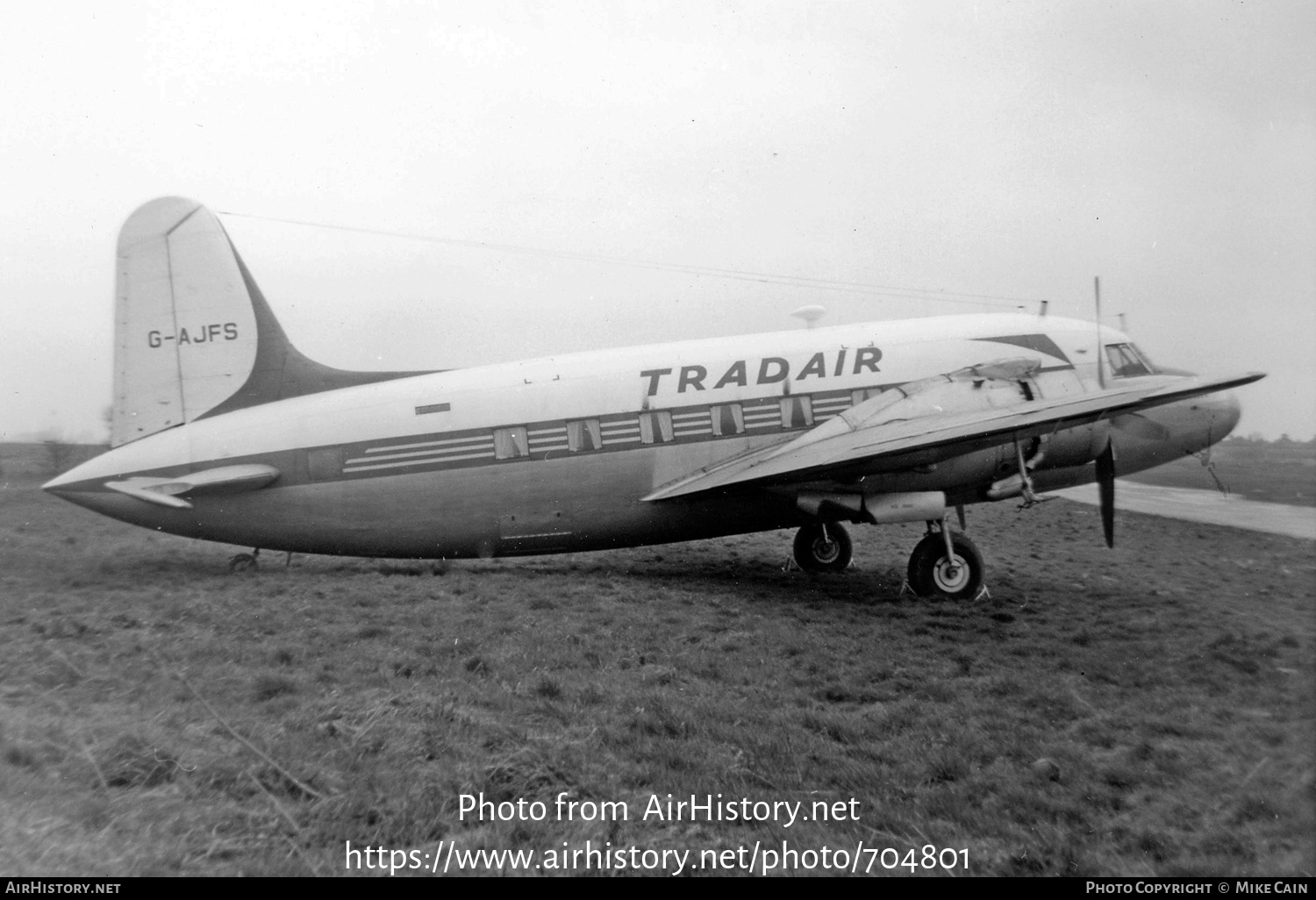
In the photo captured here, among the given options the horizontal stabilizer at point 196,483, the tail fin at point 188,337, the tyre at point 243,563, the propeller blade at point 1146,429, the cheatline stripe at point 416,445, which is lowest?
the tyre at point 243,563

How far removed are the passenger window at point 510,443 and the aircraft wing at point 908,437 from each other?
1741 mm

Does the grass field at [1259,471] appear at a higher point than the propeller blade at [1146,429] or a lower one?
lower

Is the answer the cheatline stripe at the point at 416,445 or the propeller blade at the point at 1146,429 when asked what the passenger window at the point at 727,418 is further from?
the propeller blade at the point at 1146,429

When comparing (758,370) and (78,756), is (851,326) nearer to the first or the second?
(758,370)

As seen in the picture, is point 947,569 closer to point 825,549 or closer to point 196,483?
point 825,549

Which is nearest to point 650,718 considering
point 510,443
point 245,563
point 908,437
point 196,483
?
point 908,437

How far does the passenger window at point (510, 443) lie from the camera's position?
969cm

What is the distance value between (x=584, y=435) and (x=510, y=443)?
3.13 ft

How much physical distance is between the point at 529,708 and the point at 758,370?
630 centimetres

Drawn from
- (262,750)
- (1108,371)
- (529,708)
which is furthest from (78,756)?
(1108,371)

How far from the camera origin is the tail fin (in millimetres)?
9805

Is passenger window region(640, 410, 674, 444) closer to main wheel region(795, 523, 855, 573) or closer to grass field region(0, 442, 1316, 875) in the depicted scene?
grass field region(0, 442, 1316, 875)

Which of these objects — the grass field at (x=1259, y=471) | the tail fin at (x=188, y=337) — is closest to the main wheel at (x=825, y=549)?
the grass field at (x=1259, y=471)

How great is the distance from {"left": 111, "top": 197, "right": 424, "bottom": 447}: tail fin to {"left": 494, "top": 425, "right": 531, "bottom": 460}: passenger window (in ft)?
5.25
